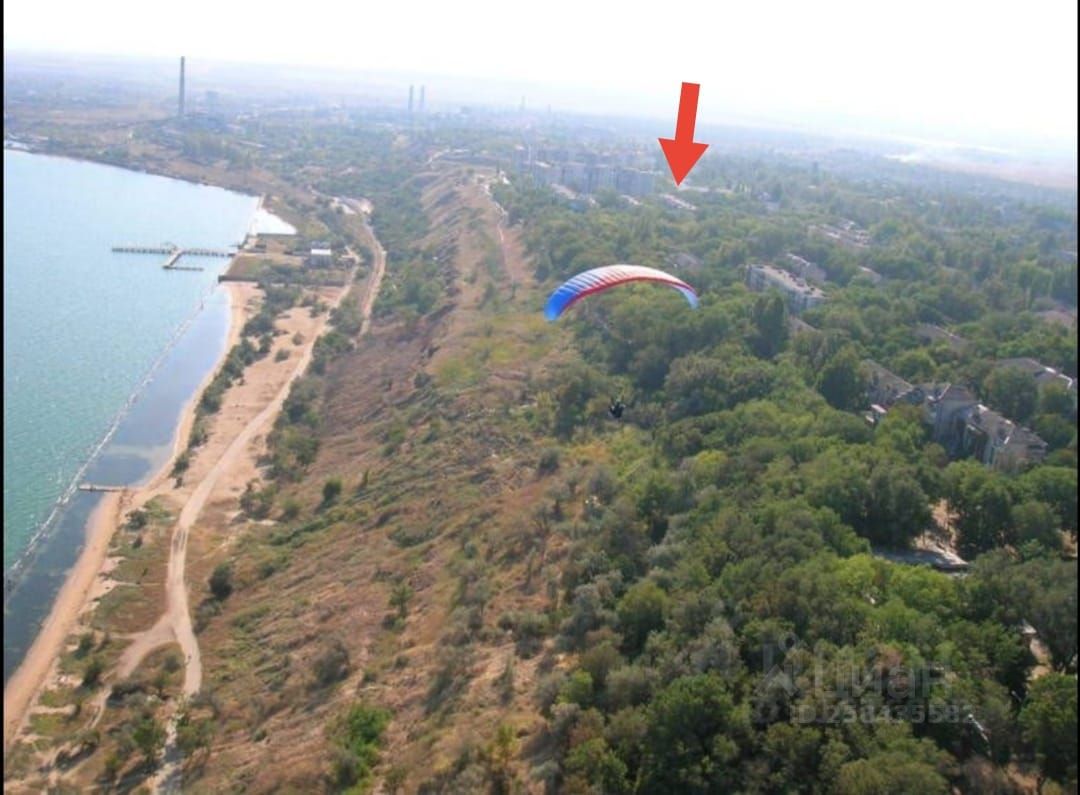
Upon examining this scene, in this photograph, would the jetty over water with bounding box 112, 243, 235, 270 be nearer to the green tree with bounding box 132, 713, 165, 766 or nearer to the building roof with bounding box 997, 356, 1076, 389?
the green tree with bounding box 132, 713, 165, 766

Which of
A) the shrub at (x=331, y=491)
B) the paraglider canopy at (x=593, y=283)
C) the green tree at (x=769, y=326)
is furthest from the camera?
the green tree at (x=769, y=326)

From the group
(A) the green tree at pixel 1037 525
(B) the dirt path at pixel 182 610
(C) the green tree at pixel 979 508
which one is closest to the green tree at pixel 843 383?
(C) the green tree at pixel 979 508

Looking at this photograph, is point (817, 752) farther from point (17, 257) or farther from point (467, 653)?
point (17, 257)

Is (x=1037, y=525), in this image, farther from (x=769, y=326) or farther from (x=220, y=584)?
(x=220, y=584)

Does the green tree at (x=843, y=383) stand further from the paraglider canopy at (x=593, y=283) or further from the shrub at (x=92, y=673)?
the shrub at (x=92, y=673)

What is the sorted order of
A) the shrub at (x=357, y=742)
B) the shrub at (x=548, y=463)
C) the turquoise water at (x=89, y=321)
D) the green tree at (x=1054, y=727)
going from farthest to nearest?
the turquoise water at (x=89, y=321) < the shrub at (x=548, y=463) < the shrub at (x=357, y=742) < the green tree at (x=1054, y=727)

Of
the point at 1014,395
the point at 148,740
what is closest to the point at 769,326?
the point at 1014,395

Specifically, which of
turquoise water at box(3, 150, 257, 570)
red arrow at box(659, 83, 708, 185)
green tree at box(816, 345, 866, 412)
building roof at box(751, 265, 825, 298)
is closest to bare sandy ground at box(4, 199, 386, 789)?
turquoise water at box(3, 150, 257, 570)
